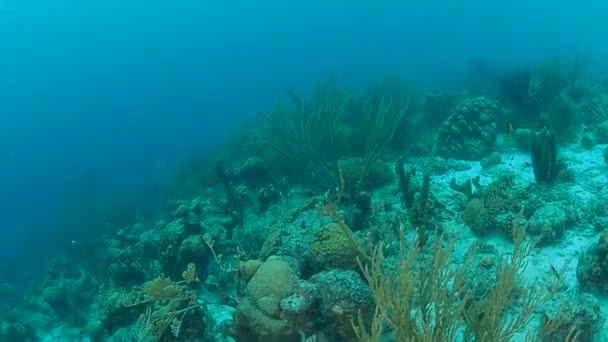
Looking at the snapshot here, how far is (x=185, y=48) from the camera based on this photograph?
317ft

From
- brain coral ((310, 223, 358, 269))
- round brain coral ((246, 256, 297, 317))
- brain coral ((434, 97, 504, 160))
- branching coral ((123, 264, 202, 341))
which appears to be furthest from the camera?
brain coral ((434, 97, 504, 160))

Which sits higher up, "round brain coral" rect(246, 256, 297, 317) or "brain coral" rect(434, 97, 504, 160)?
"round brain coral" rect(246, 256, 297, 317)

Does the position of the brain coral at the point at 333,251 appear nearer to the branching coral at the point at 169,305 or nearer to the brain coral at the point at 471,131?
the branching coral at the point at 169,305

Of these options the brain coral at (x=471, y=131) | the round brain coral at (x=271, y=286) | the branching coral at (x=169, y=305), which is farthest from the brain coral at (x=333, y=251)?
the brain coral at (x=471, y=131)

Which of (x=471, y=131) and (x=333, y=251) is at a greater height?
(x=333, y=251)

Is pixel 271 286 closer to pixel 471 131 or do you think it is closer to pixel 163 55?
Result: pixel 471 131

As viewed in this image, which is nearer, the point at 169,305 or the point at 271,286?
the point at 271,286

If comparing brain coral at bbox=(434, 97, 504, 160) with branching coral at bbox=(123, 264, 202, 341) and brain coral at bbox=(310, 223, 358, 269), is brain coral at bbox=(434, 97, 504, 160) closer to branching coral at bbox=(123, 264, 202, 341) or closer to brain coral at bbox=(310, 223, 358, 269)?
brain coral at bbox=(310, 223, 358, 269)

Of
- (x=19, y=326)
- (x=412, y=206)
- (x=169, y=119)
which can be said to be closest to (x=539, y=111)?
(x=412, y=206)

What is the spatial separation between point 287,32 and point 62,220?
2891 inches

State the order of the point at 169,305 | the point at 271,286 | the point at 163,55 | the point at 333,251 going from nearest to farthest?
the point at 271,286, the point at 333,251, the point at 169,305, the point at 163,55

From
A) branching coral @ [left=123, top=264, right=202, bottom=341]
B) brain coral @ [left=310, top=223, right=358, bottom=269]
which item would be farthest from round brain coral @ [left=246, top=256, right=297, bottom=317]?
branching coral @ [left=123, top=264, right=202, bottom=341]

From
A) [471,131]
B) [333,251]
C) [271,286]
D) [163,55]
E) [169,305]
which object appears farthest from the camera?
[163,55]

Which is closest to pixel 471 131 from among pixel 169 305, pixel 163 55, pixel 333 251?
pixel 333 251
